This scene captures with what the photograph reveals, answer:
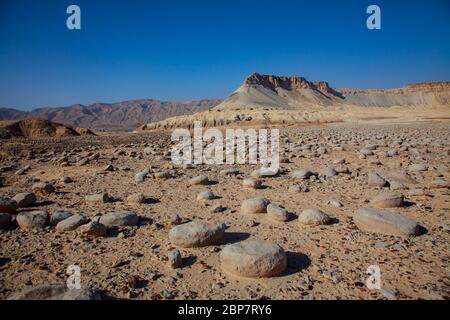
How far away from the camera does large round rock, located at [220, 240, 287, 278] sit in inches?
105

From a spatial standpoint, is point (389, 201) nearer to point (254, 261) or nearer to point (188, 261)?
point (254, 261)

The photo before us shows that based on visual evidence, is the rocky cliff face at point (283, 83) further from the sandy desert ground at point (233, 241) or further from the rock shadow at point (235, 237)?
the rock shadow at point (235, 237)

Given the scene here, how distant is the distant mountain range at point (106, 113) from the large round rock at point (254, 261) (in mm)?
139038

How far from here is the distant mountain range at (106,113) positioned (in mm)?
141250

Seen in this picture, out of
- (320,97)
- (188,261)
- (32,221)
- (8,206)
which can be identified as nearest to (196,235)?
(188,261)

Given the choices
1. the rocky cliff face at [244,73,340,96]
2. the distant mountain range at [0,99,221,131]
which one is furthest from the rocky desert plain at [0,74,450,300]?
the distant mountain range at [0,99,221,131]

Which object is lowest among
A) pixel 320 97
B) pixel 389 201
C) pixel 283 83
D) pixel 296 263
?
pixel 296 263

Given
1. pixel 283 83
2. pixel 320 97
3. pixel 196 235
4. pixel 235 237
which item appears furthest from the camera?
pixel 320 97

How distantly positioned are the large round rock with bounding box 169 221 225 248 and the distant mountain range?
454ft

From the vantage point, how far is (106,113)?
15525cm

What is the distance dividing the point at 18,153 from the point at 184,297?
1178 centimetres

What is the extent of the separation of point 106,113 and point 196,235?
167 meters

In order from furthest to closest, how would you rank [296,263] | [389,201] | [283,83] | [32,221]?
[283,83]
[389,201]
[32,221]
[296,263]
